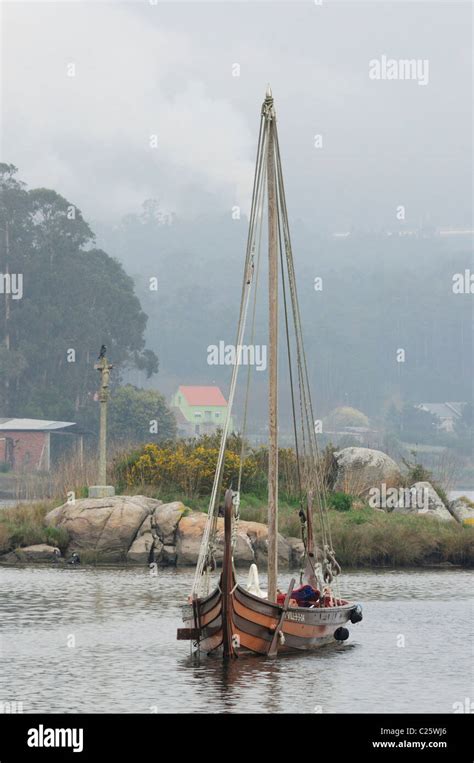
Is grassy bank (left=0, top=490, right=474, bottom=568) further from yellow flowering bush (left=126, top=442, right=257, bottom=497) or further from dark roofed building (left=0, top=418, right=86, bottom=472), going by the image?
dark roofed building (left=0, top=418, right=86, bottom=472)

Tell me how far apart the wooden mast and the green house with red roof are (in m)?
138

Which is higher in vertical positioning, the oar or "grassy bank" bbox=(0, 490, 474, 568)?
"grassy bank" bbox=(0, 490, 474, 568)

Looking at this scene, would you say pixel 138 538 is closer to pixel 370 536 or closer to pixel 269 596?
pixel 370 536

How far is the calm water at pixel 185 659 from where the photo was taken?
86.8 ft

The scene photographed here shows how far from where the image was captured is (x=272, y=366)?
31.5 m

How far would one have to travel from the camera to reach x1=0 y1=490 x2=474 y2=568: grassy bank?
50688 millimetres

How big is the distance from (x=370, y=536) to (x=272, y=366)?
68.4 ft

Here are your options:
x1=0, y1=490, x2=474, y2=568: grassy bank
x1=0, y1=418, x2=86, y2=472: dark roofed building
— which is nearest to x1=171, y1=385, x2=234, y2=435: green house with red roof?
x1=0, y1=418, x2=86, y2=472: dark roofed building

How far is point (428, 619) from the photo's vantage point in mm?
38156

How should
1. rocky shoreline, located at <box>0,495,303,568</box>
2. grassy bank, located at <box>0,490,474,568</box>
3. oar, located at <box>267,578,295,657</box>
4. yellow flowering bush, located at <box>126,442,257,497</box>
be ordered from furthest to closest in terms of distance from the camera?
1. yellow flowering bush, located at <box>126,442,257,497</box>
2. grassy bank, located at <box>0,490,474,568</box>
3. rocky shoreline, located at <box>0,495,303,568</box>
4. oar, located at <box>267,578,295,657</box>

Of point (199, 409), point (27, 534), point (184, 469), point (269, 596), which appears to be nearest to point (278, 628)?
point (269, 596)

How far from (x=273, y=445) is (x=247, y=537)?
17.6 meters
